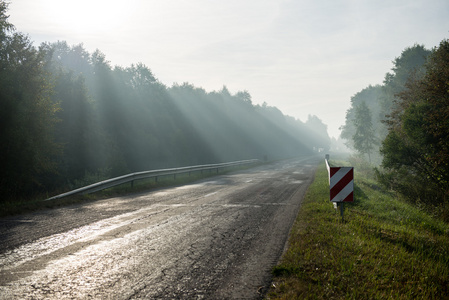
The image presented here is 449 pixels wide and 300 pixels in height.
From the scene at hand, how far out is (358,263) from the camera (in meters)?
4.14

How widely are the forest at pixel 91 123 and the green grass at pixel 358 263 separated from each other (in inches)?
451

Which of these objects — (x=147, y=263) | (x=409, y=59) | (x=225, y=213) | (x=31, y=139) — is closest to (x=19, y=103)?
(x=31, y=139)

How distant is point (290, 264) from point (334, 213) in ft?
14.0

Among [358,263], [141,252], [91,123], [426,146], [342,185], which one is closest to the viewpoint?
[358,263]

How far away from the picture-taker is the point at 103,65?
34.8 m

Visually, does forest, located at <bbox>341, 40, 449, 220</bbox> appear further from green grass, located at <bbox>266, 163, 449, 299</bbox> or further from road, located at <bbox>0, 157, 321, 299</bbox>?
road, located at <bbox>0, 157, 321, 299</bbox>

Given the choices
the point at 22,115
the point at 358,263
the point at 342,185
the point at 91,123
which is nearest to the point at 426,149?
the point at 342,185

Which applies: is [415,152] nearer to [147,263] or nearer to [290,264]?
[290,264]

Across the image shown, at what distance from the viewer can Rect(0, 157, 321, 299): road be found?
10.5 feet

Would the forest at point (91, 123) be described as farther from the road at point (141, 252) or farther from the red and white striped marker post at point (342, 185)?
the red and white striped marker post at point (342, 185)

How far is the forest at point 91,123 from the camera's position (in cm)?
1414

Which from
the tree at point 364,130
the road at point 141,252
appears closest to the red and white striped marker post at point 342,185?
the road at point 141,252

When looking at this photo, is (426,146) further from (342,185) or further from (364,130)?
(364,130)

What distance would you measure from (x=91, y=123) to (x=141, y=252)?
22.8m
